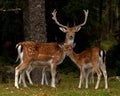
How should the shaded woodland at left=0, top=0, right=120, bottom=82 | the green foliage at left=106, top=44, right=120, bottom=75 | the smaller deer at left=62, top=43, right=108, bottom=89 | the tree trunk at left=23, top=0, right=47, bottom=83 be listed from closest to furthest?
the smaller deer at left=62, top=43, right=108, bottom=89 → the tree trunk at left=23, top=0, right=47, bottom=83 → the shaded woodland at left=0, top=0, right=120, bottom=82 → the green foliage at left=106, top=44, right=120, bottom=75

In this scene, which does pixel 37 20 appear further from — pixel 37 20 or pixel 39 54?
pixel 39 54

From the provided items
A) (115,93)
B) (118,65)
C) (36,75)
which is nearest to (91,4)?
(118,65)

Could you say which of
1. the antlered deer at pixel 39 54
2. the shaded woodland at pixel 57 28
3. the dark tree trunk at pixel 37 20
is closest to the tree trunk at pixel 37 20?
the dark tree trunk at pixel 37 20

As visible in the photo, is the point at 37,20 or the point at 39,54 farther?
the point at 37,20

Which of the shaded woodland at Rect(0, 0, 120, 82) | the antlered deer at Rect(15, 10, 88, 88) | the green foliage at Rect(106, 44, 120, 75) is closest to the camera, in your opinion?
the antlered deer at Rect(15, 10, 88, 88)

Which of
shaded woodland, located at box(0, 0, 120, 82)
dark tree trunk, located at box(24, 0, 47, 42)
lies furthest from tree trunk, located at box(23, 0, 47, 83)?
shaded woodland, located at box(0, 0, 120, 82)

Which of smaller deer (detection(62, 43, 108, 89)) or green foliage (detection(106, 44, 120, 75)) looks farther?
green foliage (detection(106, 44, 120, 75))

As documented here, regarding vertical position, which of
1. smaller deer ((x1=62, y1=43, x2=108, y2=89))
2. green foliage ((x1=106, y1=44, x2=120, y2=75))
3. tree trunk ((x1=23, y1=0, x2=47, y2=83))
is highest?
tree trunk ((x1=23, y1=0, x2=47, y2=83))

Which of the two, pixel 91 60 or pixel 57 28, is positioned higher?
pixel 57 28

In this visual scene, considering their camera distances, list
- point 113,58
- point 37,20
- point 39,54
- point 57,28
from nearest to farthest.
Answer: point 39,54 < point 37,20 < point 113,58 < point 57,28

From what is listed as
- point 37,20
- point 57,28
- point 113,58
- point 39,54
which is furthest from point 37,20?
point 57,28

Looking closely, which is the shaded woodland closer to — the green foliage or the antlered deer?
the green foliage

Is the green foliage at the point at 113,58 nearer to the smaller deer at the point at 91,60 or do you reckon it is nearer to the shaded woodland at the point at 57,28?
the shaded woodland at the point at 57,28

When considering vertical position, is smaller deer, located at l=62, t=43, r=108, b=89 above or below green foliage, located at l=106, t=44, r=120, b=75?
above
